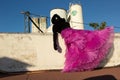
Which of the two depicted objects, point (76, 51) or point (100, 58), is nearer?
point (76, 51)

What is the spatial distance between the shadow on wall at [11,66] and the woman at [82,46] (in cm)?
182

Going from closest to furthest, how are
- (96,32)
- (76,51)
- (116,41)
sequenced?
(76,51) < (96,32) < (116,41)

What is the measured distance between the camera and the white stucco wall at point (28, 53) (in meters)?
11.2

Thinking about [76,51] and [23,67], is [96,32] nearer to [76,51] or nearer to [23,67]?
[76,51]

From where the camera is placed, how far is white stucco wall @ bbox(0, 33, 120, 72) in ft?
36.9

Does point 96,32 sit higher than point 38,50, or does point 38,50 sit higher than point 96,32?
point 96,32

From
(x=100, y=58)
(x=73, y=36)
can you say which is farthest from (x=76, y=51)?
(x=100, y=58)

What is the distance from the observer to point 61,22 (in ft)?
38.9

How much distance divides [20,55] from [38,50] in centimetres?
88

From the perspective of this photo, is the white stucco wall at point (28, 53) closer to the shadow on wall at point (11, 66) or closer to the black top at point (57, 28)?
the shadow on wall at point (11, 66)

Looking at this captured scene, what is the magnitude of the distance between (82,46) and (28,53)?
2.64 meters

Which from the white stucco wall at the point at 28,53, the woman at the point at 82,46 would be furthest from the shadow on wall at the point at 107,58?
the white stucco wall at the point at 28,53

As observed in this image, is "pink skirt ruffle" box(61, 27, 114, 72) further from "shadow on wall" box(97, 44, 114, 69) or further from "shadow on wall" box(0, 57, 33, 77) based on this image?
"shadow on wall" box(0, 57, 33, 77)

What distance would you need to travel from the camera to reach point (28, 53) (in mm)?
11508
